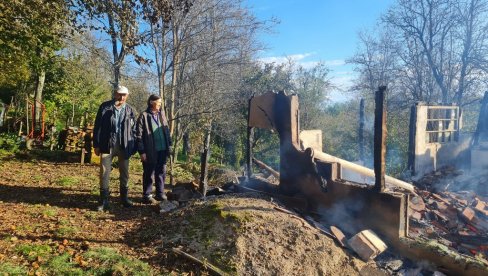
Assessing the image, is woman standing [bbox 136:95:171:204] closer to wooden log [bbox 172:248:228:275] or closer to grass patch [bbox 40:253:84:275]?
wooden log [bbox 172:248:228:275]

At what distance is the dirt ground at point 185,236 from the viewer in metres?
3.58

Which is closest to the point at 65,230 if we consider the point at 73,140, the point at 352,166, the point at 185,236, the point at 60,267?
the point at 60,267

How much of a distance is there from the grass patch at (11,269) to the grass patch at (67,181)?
357 cm

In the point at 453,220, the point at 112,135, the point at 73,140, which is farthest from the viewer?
the point at 73,140

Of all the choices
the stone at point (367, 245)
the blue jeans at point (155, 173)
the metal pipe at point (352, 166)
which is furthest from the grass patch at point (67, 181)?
the stone at point (367, 245)

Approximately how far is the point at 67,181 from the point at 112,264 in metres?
4.02

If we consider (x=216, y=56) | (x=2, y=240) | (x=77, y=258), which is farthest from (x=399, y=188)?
(x=216, y=56)

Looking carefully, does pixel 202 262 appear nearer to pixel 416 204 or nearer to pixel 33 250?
pixel 33 250

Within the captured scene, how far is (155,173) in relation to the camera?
5.82 meters

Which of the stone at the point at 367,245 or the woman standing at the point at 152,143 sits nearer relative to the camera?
the stone at the point at 367,245

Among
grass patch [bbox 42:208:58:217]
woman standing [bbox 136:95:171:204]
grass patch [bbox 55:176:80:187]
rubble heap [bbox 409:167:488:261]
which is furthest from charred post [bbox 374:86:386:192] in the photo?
grass patch [bbox 55:176:80:187]

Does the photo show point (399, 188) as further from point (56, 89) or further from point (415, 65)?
point (56, 89)

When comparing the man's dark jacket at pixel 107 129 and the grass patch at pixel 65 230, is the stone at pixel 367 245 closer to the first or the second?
the grass patch at pixel 65 230

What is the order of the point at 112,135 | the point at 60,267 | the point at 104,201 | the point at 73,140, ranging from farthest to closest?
the point at 73,140
the point at 104,201
the point at 112,135
the point at 60,267
